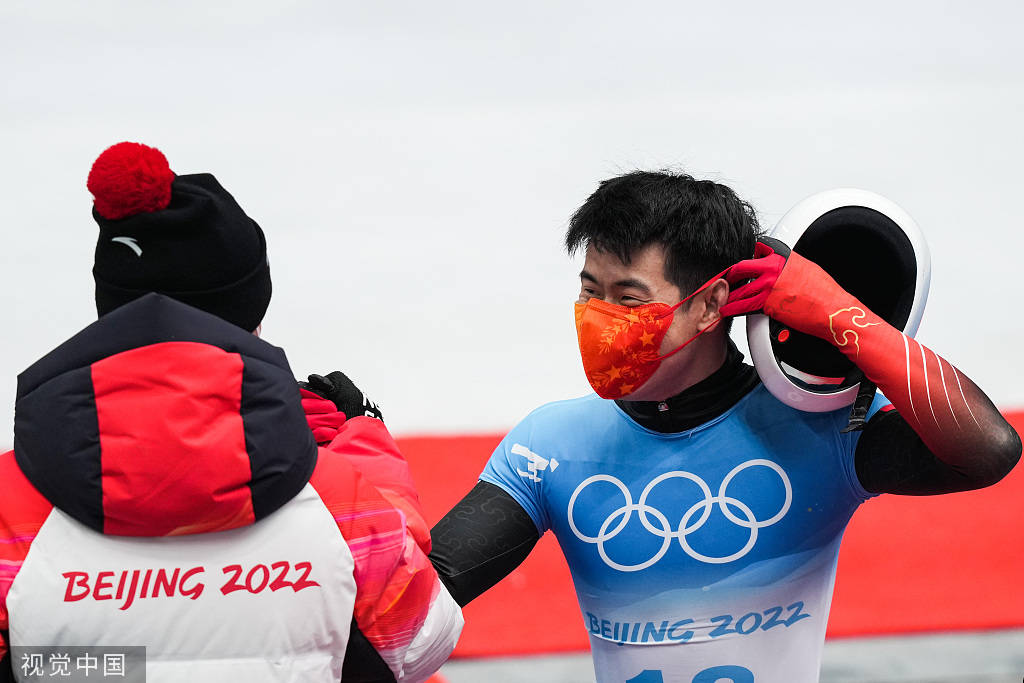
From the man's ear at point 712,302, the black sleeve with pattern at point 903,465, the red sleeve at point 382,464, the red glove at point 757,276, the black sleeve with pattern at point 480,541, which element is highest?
the red glove at point 757,276

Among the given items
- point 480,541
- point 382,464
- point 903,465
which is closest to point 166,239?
point 382,464

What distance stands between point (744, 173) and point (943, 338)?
2.46 feet

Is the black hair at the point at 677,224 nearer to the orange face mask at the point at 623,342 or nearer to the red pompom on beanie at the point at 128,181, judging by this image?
the orange face mask at the point at 623,342

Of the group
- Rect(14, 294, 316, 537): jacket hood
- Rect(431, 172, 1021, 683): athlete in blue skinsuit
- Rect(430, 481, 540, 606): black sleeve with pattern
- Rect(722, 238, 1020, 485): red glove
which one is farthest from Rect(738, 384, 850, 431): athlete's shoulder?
Rect(14, 294, 316, 537): jacket hood

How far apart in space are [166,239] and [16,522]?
0.24m

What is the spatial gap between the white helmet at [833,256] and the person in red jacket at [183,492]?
480 mm

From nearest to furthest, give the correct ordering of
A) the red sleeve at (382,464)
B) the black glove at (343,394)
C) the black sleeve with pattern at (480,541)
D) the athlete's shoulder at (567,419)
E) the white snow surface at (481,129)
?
the red sleeve at (382,464)
the black glove at (343,394)
the black sleeve with pattern at (480,541)
the athlete's shoulder at (567,419)
the white snow surface at (481,129)

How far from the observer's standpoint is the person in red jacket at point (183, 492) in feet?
2.75

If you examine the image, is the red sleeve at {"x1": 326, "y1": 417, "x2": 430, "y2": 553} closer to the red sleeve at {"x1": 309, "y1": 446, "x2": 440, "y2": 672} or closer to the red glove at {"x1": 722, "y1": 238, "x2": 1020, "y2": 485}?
the red sleeve at {"x1": 309, "y1": 446, "x2": 440, "y2": 672}

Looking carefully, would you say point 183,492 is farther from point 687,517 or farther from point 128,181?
point 687,517

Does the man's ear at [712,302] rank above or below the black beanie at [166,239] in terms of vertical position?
below

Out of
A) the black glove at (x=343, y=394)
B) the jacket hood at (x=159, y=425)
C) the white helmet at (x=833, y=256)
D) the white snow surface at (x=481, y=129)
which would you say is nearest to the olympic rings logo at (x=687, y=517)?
the white helmet at (x=833, y=256)

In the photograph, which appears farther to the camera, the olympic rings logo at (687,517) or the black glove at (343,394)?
the olympic rings logo at (687,517)

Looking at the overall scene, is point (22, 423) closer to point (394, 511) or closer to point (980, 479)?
point (394, 511)
